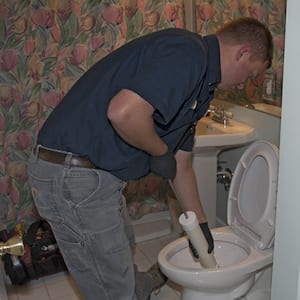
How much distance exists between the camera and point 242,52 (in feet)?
4.31

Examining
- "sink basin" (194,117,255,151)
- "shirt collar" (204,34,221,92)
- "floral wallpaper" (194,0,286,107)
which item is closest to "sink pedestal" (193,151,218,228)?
"sink basin" (194,117,255,151)

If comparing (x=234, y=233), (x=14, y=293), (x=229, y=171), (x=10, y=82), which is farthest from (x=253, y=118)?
(x=14, y=293)

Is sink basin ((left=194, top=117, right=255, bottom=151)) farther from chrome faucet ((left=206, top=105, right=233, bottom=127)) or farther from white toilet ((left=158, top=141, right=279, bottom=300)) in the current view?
white toilet ((left=158, top=141, right=279, bottom=300))

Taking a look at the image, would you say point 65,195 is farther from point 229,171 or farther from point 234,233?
point 229,171

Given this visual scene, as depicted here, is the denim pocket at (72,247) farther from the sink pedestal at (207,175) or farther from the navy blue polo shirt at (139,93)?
the sink pedestal at (207,175)

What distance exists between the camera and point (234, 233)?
169 centimetres

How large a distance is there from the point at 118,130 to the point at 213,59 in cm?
39

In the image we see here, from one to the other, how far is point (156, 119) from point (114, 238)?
427 millimetres

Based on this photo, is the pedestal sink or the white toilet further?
the pedestal sink

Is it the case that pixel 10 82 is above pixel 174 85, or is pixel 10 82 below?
below

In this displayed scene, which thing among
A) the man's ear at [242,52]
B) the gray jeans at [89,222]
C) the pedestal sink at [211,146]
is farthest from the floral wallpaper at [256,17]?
the gray jeans at [89,222]

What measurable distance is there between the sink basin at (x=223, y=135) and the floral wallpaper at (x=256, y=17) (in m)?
0.18

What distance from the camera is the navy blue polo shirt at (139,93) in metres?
1.13

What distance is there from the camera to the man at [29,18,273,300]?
1.14 meters
